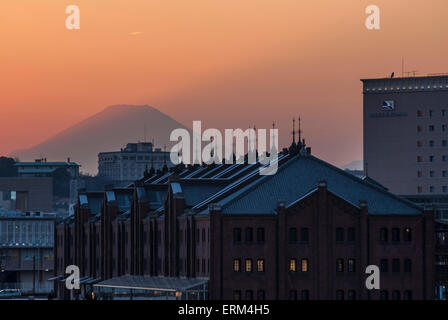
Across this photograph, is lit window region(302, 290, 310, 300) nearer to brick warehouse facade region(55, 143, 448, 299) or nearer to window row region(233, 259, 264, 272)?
brick warehouse facade region(55, 143, 448, 299)

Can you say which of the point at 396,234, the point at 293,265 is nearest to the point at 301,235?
the point at 293,265

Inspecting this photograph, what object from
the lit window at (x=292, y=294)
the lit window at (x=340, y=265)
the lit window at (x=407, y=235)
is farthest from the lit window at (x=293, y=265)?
the lit window at (x=407, y=235)

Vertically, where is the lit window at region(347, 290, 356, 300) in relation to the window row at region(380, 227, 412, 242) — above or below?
below

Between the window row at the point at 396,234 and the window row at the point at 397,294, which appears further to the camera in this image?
the window row at the point at 396,234

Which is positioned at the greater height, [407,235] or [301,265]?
[407,235]

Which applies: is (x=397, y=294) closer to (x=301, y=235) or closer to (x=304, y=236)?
(x=304, y=236)

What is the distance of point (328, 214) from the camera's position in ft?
484

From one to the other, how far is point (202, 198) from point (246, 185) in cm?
546

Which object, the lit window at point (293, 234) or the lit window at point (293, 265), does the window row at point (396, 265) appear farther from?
the lit window at point (293, 234)

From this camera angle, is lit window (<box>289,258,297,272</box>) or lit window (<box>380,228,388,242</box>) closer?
lit window (<box>289,258,297,272</box>)

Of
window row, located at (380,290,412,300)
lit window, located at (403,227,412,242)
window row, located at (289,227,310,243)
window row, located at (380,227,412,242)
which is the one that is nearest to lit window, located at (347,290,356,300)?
window row, located at (380,290,412,300)
